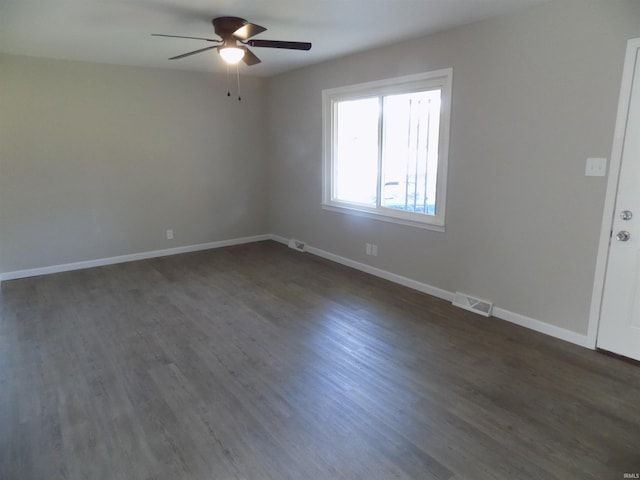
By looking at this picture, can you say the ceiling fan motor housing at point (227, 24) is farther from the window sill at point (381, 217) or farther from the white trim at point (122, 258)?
the white trim at point (122, 258)

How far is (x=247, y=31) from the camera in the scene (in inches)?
114

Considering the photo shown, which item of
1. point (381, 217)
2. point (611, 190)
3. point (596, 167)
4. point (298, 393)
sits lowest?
point (298, 393)

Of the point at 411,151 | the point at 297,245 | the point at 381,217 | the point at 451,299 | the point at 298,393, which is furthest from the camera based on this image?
the point at 297,245

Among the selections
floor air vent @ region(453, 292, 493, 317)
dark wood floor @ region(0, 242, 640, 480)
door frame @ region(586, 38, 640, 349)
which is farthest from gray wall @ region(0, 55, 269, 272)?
door frame @ region(586, 38, 640, 349)

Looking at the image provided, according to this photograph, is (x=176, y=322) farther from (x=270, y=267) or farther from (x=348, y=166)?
(x=348, y=166)

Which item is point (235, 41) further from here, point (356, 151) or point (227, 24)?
point (356, 151)

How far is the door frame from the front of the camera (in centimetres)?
254

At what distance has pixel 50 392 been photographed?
8.08 feet

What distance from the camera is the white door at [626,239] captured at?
8.41 ft

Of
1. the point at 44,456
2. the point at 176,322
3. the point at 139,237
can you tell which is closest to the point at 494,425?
the point at 44,456

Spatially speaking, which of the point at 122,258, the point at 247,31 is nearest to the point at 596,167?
the point at 247,31

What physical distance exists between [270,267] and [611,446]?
12.4 ft

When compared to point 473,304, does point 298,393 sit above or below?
below

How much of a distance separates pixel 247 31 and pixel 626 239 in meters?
3.08
